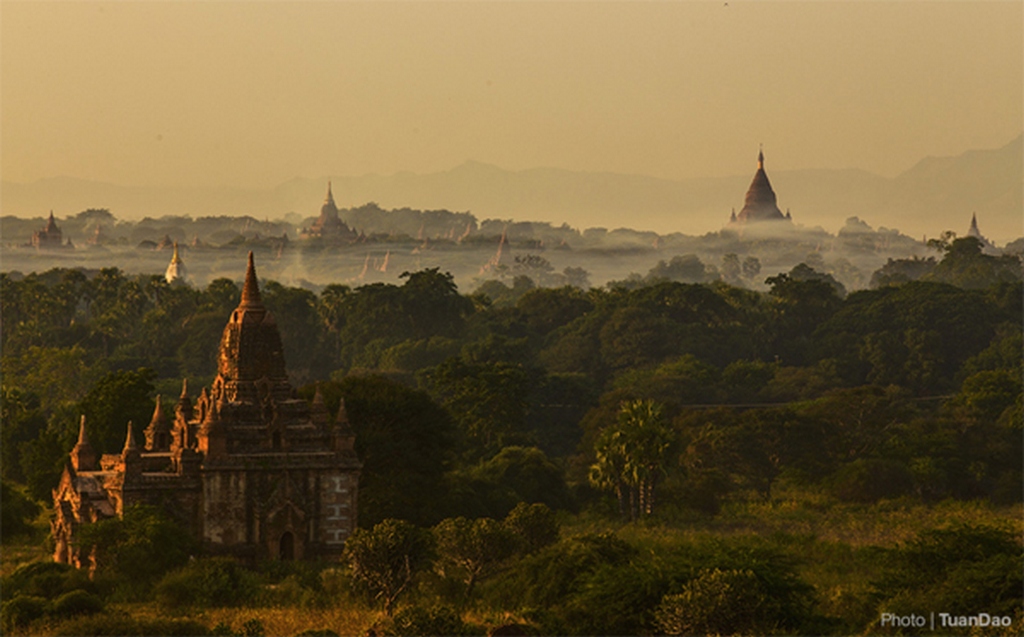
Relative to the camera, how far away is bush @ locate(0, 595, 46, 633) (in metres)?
46.8

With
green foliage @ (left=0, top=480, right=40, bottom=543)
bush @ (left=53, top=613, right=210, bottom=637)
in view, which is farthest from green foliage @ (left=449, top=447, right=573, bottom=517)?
bush @ (left=53, top=613, right=210, bottom=637)

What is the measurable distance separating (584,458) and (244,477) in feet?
115

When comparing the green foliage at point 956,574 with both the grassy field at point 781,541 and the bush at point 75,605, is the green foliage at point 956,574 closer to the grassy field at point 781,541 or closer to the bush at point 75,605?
the grassy field at point 781,541

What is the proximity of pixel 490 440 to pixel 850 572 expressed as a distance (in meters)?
32.6

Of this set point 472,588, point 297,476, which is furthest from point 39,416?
point 472,588

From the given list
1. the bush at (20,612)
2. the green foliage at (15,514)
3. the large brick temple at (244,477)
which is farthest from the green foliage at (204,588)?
the green foliage at (15,514)

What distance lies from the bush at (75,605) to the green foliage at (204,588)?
2736 millimetres

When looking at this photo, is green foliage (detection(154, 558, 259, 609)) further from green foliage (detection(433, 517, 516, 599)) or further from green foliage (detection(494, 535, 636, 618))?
green foliage (detection(494, 535, 636, 618))

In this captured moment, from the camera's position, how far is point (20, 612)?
47094 millimetres

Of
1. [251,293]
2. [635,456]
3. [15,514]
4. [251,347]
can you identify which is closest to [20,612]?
[251,347]

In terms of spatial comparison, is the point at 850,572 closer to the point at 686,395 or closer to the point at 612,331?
the point at 686,395

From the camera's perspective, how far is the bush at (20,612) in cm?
4681

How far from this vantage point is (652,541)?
2426 inches

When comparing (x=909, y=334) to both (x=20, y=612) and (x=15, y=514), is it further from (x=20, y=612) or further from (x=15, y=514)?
(x=20, y=612)
